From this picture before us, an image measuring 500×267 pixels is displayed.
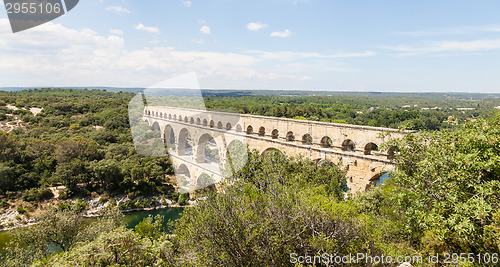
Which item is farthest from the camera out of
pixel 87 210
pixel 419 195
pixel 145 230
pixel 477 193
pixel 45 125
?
pixel 45 125

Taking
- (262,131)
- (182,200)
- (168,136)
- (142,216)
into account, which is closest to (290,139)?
(262,131)

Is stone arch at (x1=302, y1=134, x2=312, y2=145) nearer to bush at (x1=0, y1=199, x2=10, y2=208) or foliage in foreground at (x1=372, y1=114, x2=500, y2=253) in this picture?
foliage in foreground at (x1=372, y1=114, x2=500, y2=253)

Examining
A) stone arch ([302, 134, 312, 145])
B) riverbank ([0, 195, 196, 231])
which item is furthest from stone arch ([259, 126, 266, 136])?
riverbank ([0, 195, 196, 231])

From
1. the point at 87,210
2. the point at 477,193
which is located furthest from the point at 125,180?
the point at 477,193

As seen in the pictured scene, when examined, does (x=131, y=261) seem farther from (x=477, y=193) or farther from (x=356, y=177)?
(x=356, y=177)

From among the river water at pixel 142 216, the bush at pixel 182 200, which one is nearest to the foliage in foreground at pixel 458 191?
the river water at pixel 142 216

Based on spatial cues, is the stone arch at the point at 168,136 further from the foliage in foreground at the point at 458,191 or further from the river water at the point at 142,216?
the foliage in foreground at the point at 458,191
